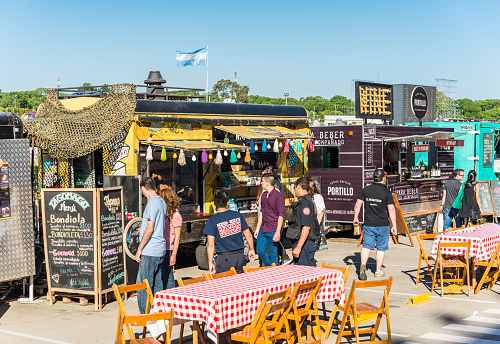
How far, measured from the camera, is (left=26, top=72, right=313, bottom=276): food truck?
446 inches

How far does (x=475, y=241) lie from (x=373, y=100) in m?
8.55

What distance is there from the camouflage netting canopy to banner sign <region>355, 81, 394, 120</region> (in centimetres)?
759

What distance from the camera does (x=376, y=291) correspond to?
33.5 ft

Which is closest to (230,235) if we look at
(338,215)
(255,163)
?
(255,163)

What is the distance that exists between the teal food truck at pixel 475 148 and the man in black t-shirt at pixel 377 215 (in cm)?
837

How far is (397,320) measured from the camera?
8.45 metres

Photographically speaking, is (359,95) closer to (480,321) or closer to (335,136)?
(335,136)

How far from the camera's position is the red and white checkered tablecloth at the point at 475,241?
388 inches

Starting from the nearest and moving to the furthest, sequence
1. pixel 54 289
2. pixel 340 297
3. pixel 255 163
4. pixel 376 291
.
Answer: pixel 340 297, pixel 54 289, pixel 376 291, pixel 255 163

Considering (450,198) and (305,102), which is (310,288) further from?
(305,102)

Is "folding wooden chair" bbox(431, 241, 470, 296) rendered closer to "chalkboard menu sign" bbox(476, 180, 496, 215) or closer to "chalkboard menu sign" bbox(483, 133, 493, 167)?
"chalkboard menu sign" bbox(476, 180, 496, 215)

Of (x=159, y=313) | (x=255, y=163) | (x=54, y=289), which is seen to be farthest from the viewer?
(x=255, y=163)


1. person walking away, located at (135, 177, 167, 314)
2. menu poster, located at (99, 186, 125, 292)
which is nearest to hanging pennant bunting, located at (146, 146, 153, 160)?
menu poster, located at (99, 186, 125, 292)

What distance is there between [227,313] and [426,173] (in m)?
13.0
